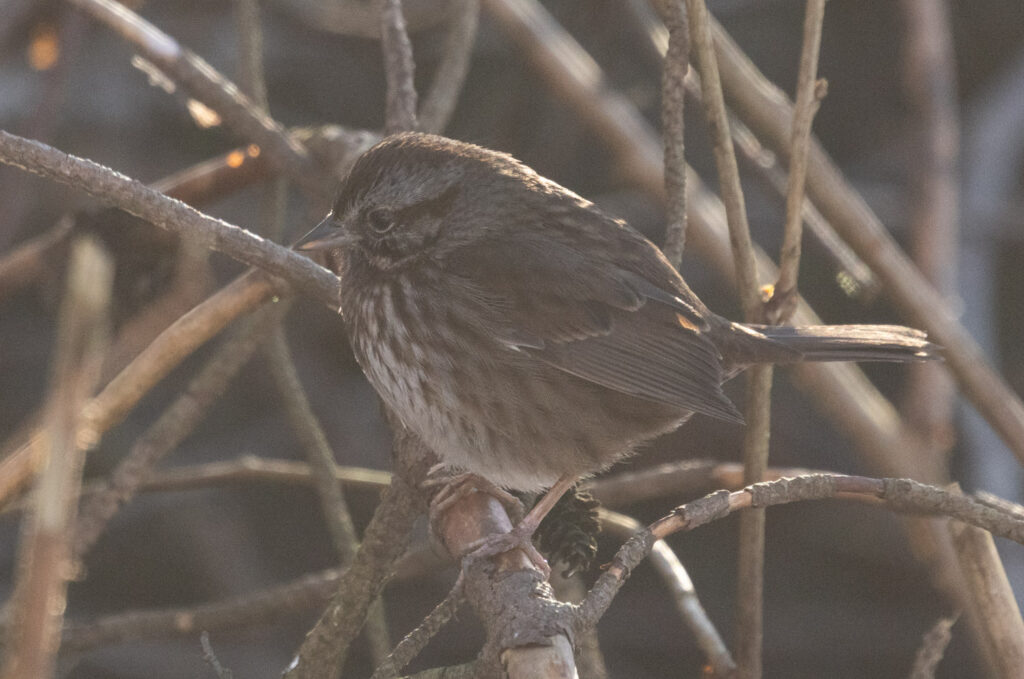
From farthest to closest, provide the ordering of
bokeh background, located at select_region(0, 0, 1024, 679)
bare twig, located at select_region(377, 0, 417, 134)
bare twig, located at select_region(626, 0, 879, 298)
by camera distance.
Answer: bokeh background, located at select_region(0, 0, 1024, 679), bare twig, located at select_region(626, 0, 879, 298), bare twig, located at select_region(377, 0, 417, 134)

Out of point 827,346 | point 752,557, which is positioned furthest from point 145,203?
point 827,346

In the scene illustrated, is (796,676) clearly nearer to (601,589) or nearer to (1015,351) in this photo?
(1015,351)

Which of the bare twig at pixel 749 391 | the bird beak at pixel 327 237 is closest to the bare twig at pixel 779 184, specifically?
the bare twig at pixel 749 391

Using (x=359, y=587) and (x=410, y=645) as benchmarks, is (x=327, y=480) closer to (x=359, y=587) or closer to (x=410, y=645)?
(x=359, y=587)

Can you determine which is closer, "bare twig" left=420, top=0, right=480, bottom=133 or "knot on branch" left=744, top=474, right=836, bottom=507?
"knot on branch" left=744, top=474, right=836, bottom=507

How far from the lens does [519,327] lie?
7.43 ft

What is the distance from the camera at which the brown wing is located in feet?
7.45

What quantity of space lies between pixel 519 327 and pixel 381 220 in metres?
0.36

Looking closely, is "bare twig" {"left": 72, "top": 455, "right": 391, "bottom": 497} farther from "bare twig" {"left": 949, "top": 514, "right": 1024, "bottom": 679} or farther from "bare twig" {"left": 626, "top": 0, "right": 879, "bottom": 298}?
"bare twig" {"left": 949, "top": 514, "right": 1024, "bottom": 679}

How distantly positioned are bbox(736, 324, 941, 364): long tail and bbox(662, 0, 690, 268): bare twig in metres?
0.32

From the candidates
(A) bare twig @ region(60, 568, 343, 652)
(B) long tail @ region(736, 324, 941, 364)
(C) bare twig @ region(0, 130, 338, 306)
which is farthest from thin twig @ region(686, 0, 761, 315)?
(A) bare twig @ region(60, 568, 343, 652)

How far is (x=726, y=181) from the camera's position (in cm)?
209

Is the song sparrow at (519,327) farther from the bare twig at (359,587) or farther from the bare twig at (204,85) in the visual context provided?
the bare twig at (204,85)

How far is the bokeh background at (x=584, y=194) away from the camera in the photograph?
3.38m
